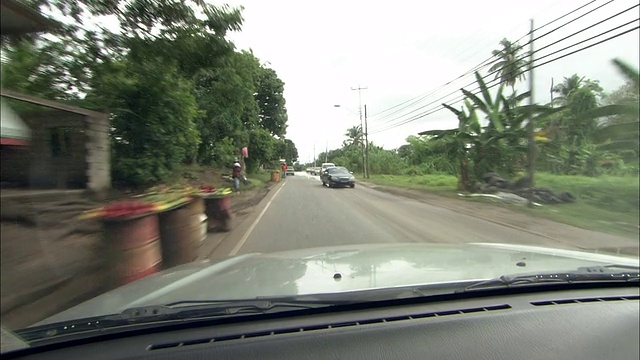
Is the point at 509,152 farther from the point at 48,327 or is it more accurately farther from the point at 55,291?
the point at 48,327

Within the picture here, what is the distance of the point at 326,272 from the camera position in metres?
3.58

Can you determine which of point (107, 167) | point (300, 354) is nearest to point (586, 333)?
point (300, 354)

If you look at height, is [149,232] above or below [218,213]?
above

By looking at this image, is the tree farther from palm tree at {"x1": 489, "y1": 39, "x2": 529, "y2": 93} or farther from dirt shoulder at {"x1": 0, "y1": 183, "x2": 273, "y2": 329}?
dirt shoulder at {"x1": 0, "y1": 183, "x2": 273, "y2": 329}

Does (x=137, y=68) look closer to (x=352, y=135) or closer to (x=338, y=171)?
(x=338, y=171)

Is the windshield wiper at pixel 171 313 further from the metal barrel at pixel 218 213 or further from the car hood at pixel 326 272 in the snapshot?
the metal barrel at pixel 218 213

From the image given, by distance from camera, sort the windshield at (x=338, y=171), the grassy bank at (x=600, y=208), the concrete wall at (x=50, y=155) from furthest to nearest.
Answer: the windshield at (x=338, y=171), the grassy bank at (x=600, y=208), the concrete wall at (x=50, y=155)

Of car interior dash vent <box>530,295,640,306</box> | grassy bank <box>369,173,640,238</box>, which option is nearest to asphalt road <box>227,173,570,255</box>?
grassy bank <box>369,173,640,238</box>

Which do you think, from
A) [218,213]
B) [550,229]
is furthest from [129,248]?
[550,229]

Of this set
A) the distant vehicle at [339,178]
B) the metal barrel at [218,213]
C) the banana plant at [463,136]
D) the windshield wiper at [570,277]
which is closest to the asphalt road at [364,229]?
the metal barrel at [218,213]

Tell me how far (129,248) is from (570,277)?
15.4 feet

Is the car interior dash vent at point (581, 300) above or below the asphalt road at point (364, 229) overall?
above

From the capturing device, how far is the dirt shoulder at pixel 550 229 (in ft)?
30.8

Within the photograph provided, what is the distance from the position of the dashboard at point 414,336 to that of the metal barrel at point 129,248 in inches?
131
